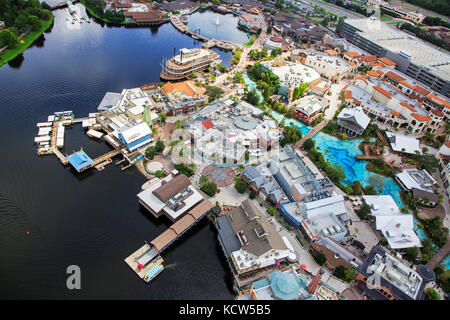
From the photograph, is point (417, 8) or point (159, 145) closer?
point (159, 145)

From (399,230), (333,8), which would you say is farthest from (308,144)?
(333,8)

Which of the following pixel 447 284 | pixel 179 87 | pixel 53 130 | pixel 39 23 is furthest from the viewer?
pixel 39 23

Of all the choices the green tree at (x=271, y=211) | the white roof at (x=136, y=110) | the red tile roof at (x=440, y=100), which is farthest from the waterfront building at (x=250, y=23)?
the green tree at (x=271, y=211)

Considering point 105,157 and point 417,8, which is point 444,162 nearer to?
point 105,157

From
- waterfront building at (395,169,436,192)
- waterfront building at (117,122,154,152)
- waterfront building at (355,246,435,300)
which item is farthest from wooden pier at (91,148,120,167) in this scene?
waterfront building at (395,169,436,192)

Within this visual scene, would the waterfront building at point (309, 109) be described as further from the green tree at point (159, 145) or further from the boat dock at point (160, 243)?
the boat dock at point (160, 243)

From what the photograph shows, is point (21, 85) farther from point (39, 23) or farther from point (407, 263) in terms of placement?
point (407, 263)
